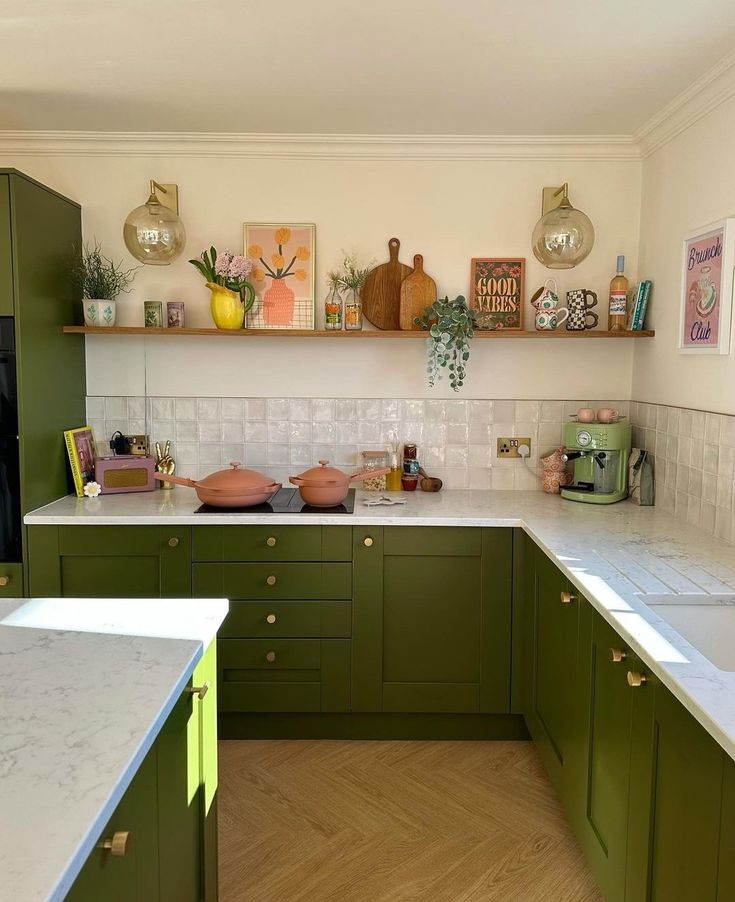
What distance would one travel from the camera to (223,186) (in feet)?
11.5

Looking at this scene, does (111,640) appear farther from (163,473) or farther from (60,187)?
(60,187)

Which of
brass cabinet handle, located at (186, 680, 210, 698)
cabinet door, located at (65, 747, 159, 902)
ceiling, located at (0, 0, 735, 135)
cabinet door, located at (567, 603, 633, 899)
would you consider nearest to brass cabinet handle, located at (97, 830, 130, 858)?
cabinet door, located at (65, 747, 159, 902)

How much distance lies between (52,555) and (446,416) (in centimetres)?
174

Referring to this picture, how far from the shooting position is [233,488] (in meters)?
3.06

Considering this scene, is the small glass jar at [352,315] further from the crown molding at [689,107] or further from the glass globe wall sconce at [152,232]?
the crown molding at [689,107]

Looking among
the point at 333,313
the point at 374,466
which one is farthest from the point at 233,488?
the point at 333,313

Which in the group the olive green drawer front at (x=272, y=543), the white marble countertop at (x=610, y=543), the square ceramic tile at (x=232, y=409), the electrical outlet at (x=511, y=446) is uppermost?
the square ceramic tile at (x=232, y=409)

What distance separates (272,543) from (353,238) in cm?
142

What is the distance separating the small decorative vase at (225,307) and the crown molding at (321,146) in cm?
64

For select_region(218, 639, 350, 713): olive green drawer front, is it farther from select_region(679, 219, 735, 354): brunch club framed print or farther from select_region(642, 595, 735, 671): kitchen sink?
select_region(679, 219, 735, 354): brunch club framed print

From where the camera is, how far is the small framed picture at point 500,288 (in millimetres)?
3510

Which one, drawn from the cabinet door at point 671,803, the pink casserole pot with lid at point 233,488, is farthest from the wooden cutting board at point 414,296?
the cabinet door at point 671,803

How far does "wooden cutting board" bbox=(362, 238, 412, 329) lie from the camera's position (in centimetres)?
347

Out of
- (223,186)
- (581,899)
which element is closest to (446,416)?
Result: (223,186)
